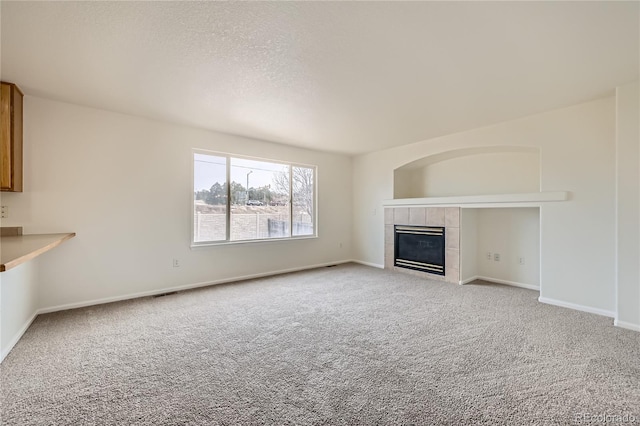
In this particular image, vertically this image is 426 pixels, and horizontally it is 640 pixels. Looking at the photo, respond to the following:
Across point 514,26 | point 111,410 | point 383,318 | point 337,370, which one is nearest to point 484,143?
point 514,26

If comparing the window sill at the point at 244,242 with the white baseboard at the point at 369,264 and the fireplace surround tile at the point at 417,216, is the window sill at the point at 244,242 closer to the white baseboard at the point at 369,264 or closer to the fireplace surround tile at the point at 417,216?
the white baseboard at the point at 369,264

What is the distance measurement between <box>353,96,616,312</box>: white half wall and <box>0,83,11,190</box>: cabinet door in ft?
19.8

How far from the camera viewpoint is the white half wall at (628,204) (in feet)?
9.56

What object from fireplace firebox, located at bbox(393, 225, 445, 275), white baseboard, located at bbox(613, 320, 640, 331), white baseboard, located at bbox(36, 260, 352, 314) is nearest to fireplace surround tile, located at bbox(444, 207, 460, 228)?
fireplace firebox, located at bbox(393, 225, 445, 275)

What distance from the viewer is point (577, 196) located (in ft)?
11.3

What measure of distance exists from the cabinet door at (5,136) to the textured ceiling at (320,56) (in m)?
0.18

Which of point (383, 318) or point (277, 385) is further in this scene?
point (383, 318)

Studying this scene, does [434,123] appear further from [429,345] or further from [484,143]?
[429,345]

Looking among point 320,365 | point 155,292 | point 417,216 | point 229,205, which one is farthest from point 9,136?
point 417,216

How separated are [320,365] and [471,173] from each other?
4.39 m

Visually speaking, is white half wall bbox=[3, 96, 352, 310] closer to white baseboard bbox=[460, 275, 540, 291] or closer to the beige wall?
the beige wall

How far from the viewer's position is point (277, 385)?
1905 millimetres

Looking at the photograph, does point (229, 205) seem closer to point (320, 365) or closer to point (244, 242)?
point (244, 242)

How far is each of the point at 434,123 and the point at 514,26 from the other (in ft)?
7.16
